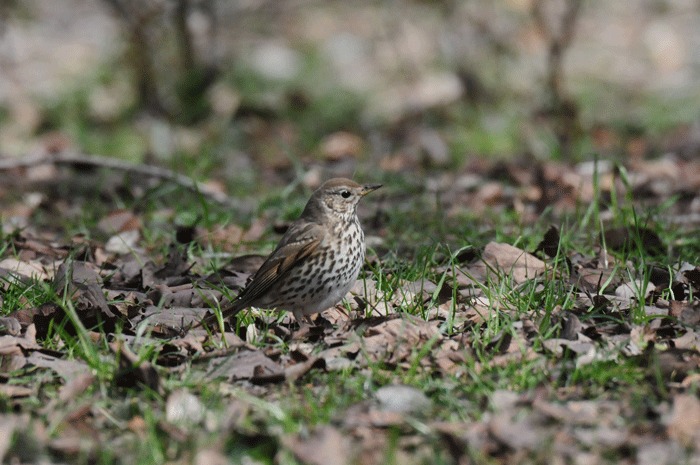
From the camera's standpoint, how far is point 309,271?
4188mm

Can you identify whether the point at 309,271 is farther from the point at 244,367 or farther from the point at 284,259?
the point at 244,367

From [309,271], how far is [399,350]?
79cm

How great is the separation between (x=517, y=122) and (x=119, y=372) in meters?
6.86

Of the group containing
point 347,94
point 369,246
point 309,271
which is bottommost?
point 369,246

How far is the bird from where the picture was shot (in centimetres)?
413

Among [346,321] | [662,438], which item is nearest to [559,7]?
[346,321]

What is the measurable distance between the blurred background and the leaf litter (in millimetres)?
2868

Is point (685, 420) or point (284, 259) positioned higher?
point (284, 259)

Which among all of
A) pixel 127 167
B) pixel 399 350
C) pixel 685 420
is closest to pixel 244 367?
pixel 399 350

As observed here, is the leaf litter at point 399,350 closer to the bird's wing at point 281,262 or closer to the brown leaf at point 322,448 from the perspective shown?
the brown leaf at point 322,448

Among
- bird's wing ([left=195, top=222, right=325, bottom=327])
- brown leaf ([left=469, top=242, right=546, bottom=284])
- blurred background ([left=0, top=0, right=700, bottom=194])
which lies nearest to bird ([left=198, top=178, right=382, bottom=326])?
bird's wing ([left=195, top=222, right=325, bottom=327])

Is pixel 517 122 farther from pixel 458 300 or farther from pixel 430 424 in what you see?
pixel 430 424

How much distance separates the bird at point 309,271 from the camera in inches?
163

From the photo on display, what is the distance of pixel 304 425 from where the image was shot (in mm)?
2961
